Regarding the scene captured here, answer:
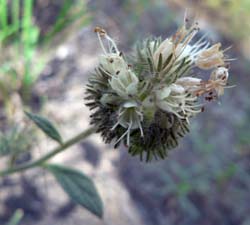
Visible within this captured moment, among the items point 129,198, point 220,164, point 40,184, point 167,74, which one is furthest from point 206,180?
point 167,74

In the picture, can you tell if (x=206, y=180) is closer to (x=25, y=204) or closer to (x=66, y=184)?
(x=25, y=204)

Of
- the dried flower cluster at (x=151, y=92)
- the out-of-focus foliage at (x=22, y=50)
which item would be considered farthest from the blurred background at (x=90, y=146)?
the dried flower cluster at (x=151, y=92)

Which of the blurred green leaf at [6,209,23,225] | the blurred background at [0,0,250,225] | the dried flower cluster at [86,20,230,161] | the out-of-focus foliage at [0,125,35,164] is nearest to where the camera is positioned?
the dried flower cluster at [86,20,230,161]

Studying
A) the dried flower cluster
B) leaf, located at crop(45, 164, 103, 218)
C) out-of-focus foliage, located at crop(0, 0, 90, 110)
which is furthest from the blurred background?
the dried flower cluster

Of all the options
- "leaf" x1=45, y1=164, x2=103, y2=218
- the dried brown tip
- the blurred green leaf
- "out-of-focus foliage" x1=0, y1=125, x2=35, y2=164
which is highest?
"out-of-focus foliage" x1=0, y1=125, x2=35, y2=164

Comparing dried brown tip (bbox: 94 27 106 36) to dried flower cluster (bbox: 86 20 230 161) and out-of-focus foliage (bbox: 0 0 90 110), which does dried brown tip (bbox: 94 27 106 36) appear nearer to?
dried flower cluster (bbox: 86 20 230 161)

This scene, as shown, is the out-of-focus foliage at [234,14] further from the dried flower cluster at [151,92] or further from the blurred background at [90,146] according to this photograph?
the dried flower cluster at [151,92]

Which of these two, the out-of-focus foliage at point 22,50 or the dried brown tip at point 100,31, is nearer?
the dried brown tip at point 100,31

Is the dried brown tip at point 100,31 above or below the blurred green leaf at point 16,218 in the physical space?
above
